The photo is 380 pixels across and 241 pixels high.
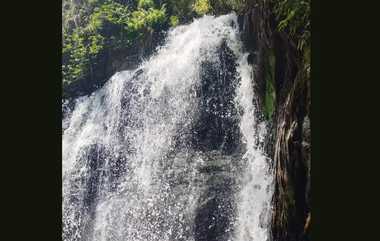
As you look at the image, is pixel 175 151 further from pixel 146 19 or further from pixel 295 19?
pixel 295 19

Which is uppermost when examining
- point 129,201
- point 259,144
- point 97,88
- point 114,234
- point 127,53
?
point 127,53

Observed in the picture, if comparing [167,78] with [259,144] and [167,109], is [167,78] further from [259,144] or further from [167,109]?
[259,144]

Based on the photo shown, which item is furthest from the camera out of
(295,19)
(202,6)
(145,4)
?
(145,4)

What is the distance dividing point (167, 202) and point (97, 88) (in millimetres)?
1320

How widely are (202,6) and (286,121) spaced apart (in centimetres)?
114

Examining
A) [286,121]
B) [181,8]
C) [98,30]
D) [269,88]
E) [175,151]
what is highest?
[181,8]

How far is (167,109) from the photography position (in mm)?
4301

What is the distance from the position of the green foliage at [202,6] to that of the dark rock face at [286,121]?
286mm

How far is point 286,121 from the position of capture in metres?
3.69

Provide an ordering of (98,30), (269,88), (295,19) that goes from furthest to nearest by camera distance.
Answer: (98,30) → (269,88) → (295,19)

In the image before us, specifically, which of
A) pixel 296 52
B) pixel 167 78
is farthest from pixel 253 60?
pixel 167 78

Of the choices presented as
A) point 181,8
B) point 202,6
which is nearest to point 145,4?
point 181,8

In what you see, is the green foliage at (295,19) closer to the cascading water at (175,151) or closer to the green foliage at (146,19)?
the cascading water at (175,151)

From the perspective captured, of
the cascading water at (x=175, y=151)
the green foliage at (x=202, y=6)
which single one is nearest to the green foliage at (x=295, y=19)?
the cascading water at (x=175, y=151)
